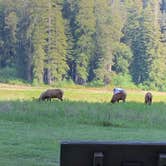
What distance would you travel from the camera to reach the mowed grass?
7793mm

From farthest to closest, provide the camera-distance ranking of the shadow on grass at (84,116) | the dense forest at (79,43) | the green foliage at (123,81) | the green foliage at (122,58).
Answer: the green foliage at (122,58) → the green foliage at (123,81) → the dense forest at (79,43) → the shadow on grass at (84,116)

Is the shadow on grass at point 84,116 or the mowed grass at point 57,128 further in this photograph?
the shadow on grass at point 84,116

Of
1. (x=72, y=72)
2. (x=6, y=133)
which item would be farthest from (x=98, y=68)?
(x=6, y=133)

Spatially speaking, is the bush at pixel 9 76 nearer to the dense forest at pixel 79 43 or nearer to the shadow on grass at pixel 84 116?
the dense forest at pixel 79 43

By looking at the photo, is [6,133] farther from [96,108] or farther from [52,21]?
[52,21]

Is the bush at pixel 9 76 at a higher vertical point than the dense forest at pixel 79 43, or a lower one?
lower

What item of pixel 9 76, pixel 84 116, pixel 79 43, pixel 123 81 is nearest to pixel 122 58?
pixel 123 81

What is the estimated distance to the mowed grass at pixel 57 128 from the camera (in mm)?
7793

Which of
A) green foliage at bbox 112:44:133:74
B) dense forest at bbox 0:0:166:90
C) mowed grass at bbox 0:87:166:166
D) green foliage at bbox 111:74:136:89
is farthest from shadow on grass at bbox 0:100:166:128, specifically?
green foliage at bbox 112:44:133:74

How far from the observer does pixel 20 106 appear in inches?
675

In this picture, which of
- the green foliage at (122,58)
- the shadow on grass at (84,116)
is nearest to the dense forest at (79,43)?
the green foliage at (122,58)

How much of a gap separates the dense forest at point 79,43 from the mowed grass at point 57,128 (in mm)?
35377

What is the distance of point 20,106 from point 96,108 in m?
2.22

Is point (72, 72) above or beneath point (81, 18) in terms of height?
beneath
